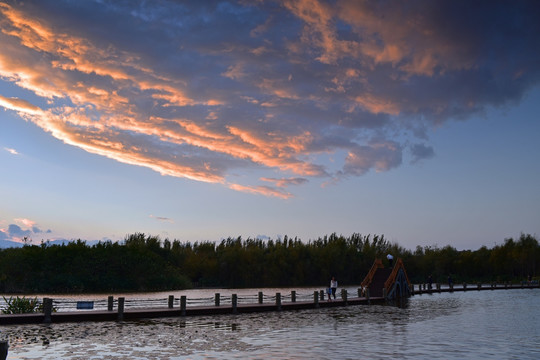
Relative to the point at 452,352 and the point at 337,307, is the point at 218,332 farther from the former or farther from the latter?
the point at 337,307

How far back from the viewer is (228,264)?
4535 inches

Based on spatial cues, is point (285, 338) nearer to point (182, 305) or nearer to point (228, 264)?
point (182, 305)

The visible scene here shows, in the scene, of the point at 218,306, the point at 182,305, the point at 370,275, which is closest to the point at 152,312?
the point at 182,305

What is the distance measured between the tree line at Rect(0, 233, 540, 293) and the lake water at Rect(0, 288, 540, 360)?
61577 millimetres

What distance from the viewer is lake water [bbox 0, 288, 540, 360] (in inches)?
763

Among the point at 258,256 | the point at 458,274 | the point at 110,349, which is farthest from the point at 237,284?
the point at 110,349

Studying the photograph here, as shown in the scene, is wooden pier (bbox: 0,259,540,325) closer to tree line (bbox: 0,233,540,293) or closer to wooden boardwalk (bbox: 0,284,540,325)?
wooden boardwalk (bbox: 0,284,540,325)

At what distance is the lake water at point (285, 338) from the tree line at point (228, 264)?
6158 cm

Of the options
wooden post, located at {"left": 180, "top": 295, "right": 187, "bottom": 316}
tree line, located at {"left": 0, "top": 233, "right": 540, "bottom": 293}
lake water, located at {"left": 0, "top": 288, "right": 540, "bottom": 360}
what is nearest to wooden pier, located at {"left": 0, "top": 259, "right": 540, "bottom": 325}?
wooden post, located at {"left": 180, "top": 295, "right": 187, "bottom": 316}

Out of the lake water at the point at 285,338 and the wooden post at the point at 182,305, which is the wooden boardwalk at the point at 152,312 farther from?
the lake water at the point at 285,338

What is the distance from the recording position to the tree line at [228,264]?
8738 centimetres

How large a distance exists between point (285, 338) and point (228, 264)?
92.4 metres

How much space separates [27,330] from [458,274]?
12165cm

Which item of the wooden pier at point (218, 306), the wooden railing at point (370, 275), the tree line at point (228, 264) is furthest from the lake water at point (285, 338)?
the tree line at point (228, 264)
